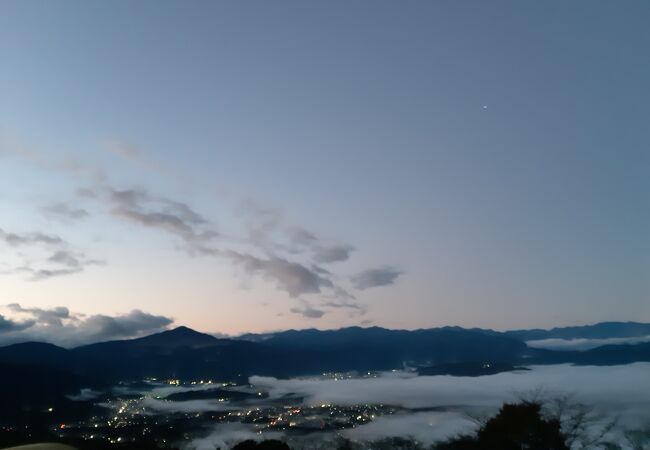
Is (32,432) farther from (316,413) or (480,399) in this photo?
(480,399)

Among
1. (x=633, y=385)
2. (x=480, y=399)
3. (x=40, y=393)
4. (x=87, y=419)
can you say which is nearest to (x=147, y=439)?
(x=87, y=419)

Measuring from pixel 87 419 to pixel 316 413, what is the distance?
86.7m

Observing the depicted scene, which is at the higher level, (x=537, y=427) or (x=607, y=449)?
(x=537, y=427)

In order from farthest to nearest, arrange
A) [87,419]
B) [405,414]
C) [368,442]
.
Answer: [405,414], [87,419], [368,442]

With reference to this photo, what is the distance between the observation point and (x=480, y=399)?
196750mm

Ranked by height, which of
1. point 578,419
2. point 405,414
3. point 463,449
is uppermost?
point 578,419

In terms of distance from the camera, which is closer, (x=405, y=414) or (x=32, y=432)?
(x=32, y=432)

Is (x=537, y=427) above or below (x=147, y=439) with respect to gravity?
above

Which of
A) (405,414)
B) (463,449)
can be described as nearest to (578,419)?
(463,449)

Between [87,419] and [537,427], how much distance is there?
17205 centimetres

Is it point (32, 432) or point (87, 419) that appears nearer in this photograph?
point (32, 432)

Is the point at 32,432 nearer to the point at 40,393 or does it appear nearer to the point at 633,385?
the point at 40,393

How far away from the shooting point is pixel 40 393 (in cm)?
19562

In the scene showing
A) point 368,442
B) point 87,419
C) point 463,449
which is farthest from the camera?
point 87,419
